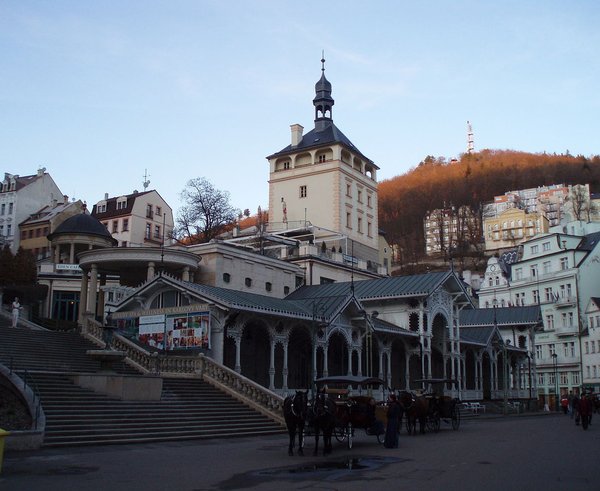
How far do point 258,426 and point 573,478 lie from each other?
46.8ft

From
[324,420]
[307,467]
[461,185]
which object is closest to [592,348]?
[324,420]

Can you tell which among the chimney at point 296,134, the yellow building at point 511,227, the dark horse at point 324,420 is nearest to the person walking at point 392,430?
the dark horse at point 324,420

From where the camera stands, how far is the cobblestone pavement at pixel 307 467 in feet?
38.6

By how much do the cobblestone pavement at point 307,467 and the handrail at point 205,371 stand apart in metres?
5.95

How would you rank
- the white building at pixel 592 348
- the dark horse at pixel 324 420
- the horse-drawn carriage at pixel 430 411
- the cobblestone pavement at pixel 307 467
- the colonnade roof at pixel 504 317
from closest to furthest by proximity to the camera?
the cobblestone pavement at pixel 307 467
the dark horse at pixel 324 420
the horse-drawn carriage at pixel 430 411
the colonnade roof at pixel 504 317
the white building at pixel 592 348

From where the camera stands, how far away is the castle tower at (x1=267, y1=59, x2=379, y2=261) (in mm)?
70188

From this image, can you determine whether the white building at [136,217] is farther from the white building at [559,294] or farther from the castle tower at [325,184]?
the white building at [559,294]

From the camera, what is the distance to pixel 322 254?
186 feet

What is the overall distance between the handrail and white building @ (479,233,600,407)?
49.9 m

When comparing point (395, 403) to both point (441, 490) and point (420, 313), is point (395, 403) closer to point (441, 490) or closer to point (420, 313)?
point (441, 490)

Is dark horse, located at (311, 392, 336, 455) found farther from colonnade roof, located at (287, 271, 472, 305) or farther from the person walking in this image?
colonnade roof, located at (287, 271, 472, 305)

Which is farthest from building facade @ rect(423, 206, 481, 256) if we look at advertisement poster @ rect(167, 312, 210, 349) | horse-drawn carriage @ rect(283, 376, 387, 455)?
Answer: horse-drawn carriage @ rect(283, 376, 387, 455)

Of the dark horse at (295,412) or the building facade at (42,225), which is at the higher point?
the building facade at (42,225)

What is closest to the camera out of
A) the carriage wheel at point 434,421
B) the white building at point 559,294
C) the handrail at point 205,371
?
the carriage wheel at point 434,421
